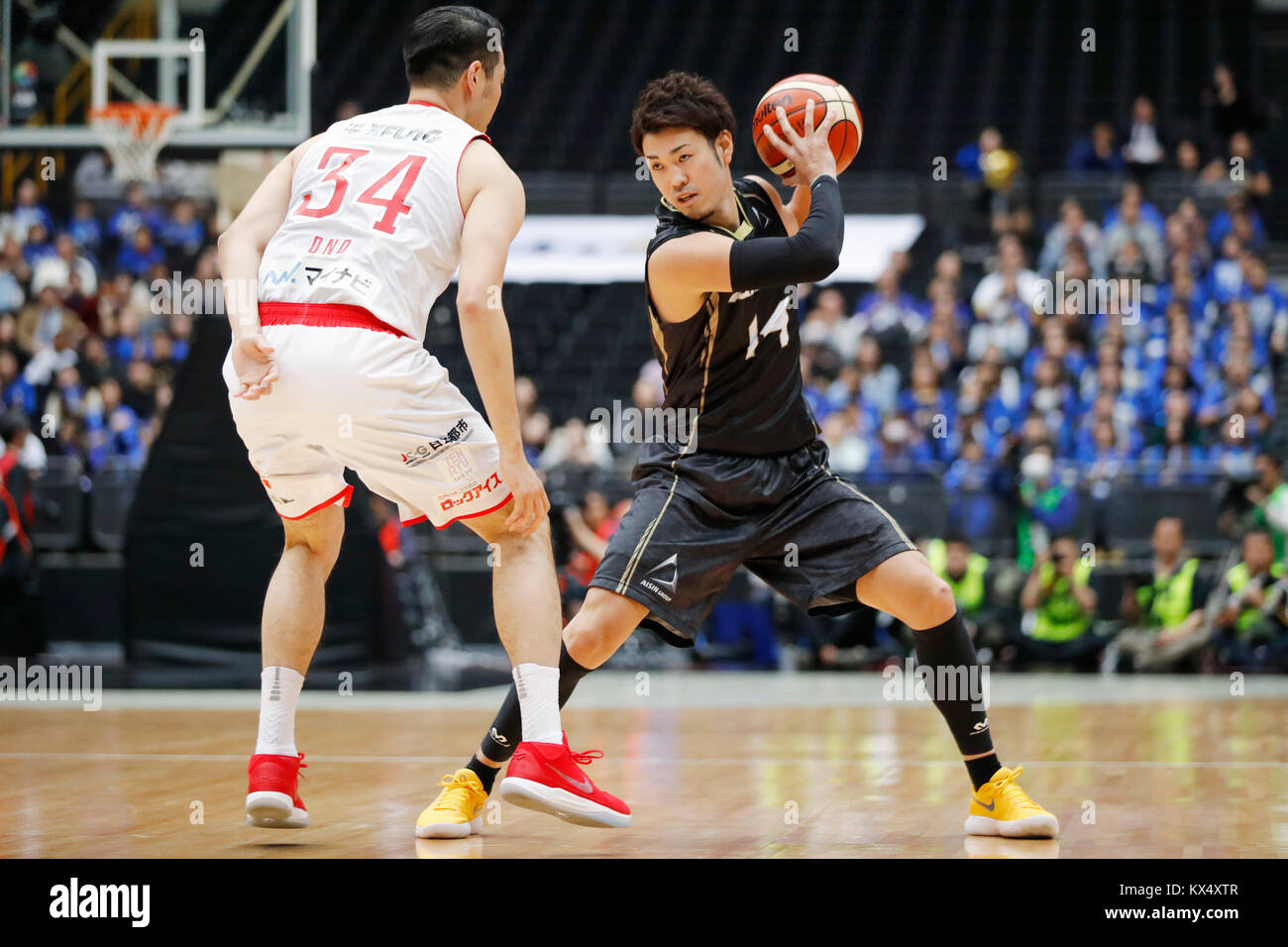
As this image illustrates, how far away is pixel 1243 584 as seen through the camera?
11141mm

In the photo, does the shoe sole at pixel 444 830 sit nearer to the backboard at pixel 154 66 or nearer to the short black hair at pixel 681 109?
the short black hair at pixel 681 109

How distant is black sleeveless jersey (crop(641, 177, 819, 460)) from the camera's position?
Answer: 14.3 feet

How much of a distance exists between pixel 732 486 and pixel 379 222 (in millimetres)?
1173

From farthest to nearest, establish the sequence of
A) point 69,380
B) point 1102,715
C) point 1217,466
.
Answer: point 69,380 → point 1217,466 → point 1102,715

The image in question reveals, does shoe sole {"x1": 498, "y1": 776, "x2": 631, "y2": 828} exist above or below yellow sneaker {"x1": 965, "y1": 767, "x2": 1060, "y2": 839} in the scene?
above

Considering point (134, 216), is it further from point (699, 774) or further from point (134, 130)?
point (699, 774)

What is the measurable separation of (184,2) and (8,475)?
12.0 feet

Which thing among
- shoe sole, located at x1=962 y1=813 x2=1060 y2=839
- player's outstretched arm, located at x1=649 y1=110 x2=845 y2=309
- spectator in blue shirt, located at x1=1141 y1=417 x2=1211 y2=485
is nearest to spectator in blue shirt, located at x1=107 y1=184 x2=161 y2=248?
spectator in blue shirt, located at x1=1141 y1=417 x2=1211 y2=485

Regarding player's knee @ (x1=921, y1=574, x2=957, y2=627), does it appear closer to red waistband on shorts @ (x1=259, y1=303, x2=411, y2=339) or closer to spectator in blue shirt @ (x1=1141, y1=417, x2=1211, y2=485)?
red waistband on shorts @ (x1=259, y1=303, x2=411, y2=339)

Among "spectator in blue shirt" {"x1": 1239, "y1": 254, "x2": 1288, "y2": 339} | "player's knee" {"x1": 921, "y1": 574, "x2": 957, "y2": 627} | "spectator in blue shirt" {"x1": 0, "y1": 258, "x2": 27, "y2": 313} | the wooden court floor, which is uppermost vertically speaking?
"spectator in blue shirt" {"x1": 0, "y1": 258, "x2": 27, "y2": 313}
